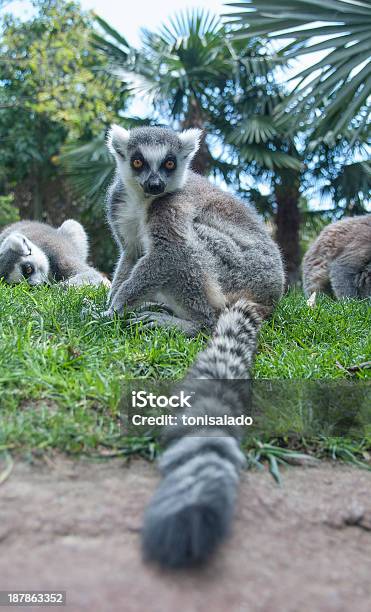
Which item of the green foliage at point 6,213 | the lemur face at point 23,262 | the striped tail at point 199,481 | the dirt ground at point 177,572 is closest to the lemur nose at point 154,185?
the striped tail at point 199,481

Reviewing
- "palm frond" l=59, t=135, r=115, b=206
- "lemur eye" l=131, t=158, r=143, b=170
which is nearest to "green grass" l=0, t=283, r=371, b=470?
"lemur eye" l=131, t=158, r=143, b=170

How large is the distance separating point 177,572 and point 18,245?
6531mm

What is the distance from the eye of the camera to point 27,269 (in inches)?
298

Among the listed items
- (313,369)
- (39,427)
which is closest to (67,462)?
(39,427)

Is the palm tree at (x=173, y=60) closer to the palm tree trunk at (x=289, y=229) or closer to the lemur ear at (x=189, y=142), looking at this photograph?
the palm tree trunk at (x=289, y=229)

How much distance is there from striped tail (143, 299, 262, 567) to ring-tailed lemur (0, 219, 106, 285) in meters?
4.98

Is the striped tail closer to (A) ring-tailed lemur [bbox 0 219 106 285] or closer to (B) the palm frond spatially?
(A) ring-tailed lemur [bbox 0 219 106 285]

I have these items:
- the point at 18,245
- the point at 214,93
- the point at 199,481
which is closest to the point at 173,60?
the point at 214,93

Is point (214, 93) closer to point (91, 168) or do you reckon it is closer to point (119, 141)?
point (91, 168)

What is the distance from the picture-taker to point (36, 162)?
18828 millimetres

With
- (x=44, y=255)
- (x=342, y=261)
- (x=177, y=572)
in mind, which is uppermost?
(x=44, y=255)

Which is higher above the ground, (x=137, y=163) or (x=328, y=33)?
(x=328, y=33)

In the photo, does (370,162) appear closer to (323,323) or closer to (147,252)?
(323,323)

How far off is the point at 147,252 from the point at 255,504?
8.29ft
